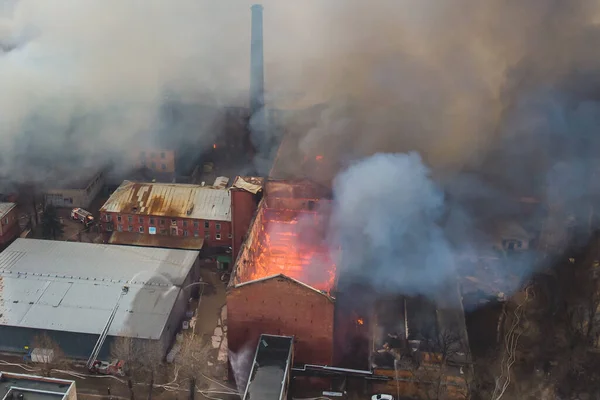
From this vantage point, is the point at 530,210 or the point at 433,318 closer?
the point at 433,318

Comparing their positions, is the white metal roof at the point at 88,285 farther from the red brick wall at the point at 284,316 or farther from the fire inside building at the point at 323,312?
the fire inside building at the point at 323,312

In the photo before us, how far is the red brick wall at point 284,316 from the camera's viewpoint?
16703 mm

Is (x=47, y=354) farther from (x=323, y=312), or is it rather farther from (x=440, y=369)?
(x=440, y=369)

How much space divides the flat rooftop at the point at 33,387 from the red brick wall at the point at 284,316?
15.1 feet

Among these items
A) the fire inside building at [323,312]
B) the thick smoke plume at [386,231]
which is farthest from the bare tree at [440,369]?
the thick smoke plume at [386,231]

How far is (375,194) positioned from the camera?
21484mm

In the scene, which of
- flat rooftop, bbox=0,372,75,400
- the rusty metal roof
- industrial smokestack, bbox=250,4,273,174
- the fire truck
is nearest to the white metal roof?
the rusty metal roof

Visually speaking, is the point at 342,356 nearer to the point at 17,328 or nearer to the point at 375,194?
the point at 375,194

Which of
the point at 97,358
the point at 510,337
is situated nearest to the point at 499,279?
the point at 510,337

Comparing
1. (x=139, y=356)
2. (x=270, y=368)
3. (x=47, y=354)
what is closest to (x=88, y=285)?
(x=47, y=354)

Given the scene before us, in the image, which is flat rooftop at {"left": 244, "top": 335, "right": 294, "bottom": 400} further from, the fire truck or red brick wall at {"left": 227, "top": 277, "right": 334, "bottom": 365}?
the fire truck

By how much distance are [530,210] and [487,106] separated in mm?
5017

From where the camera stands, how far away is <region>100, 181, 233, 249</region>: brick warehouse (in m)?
23.8

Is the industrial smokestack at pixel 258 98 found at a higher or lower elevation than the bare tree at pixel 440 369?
higher
